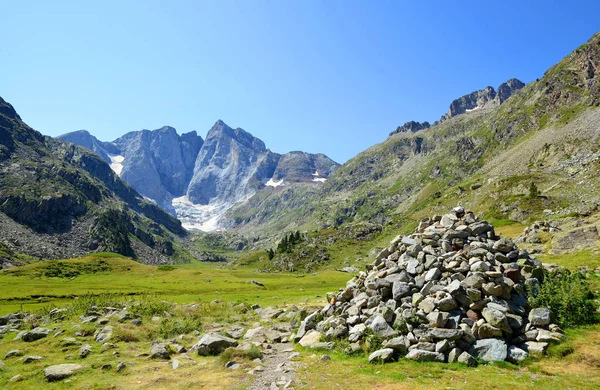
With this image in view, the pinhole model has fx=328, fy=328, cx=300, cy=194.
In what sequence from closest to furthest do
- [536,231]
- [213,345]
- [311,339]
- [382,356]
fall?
[382,356], [213,345], [311,339], [536,231]

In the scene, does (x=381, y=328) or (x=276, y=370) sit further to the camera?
(x=381, y=328)

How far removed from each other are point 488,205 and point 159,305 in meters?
167

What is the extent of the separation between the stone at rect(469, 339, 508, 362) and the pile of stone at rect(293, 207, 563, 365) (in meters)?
0.05

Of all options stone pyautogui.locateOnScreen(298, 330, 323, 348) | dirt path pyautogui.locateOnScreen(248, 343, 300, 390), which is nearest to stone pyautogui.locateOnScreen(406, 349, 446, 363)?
dirt path pyautogui.locateOnScreen(248, 343, 300, 390)

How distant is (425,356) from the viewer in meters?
20.4

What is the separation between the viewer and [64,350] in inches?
1097

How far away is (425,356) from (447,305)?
4.14 m

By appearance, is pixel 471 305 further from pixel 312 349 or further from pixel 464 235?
pixel 312 349

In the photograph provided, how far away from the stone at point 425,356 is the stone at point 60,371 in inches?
885

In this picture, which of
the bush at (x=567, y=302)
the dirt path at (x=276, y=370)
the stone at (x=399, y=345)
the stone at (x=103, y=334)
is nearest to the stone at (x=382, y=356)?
the stone at (x=399, y=345)

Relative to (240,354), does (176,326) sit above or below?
below

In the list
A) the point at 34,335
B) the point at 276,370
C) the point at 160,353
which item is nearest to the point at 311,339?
the point at 276,370

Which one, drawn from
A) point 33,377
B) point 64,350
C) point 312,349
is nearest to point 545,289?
point 312,349

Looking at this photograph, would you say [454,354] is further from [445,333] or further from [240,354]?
[240,354]
